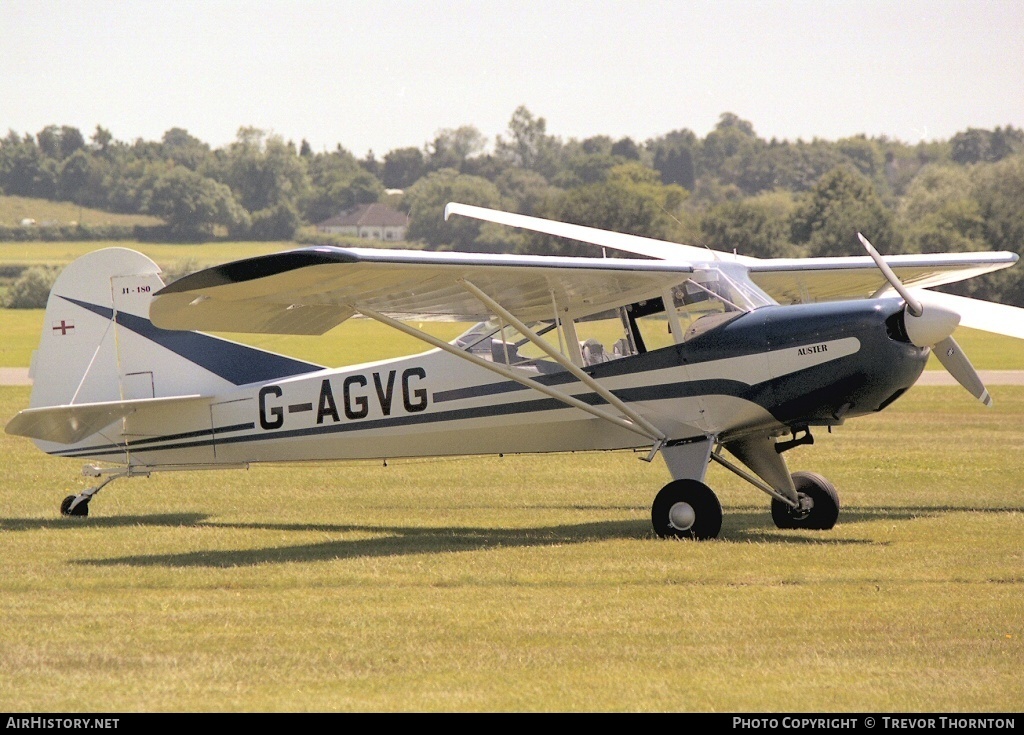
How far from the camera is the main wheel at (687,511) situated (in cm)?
1139

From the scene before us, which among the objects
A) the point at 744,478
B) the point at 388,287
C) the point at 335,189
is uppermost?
the point at 335,189

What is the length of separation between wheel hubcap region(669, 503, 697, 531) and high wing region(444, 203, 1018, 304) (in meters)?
2.74

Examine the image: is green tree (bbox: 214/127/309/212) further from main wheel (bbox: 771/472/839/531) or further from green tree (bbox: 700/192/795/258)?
main wheel (bbox: 771/472/839/531)

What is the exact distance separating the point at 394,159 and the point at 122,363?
136258 mm

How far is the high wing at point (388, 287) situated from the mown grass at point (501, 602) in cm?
198

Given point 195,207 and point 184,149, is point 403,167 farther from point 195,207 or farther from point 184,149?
point 195,207

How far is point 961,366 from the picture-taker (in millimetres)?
12156

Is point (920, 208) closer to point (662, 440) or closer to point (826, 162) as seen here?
point (826, 162)

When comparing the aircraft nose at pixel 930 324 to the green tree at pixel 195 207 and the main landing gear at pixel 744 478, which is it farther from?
the green tree at pixel 195 207

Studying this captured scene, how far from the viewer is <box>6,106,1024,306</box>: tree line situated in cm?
8156

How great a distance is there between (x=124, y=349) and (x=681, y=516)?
5.90m

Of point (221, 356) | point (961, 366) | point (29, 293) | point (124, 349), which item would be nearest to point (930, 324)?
point (961, 366)

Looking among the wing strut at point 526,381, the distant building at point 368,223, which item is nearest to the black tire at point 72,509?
the wing strut at point 526,381

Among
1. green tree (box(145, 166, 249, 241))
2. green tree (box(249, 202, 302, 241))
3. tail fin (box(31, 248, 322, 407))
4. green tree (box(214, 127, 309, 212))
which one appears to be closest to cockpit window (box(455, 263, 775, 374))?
tail fin (box(31, 248, 322, 407))
